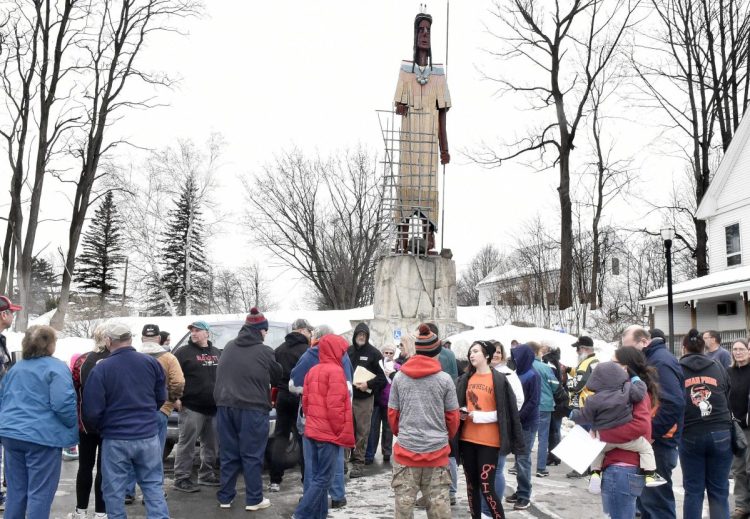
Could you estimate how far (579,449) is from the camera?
4605mm

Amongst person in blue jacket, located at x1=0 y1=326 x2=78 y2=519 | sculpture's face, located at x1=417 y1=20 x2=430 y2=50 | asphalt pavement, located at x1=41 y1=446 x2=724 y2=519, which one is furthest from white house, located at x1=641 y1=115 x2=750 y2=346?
person in blue jacket, located at x1=0 y1=326 x2=78 y2=519

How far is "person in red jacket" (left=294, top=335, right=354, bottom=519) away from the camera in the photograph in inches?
225

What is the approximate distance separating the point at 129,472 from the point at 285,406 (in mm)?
2401

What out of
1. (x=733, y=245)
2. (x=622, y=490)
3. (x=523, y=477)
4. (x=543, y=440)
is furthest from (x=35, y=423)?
(x=733, y=245)

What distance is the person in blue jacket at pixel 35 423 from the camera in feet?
16.1

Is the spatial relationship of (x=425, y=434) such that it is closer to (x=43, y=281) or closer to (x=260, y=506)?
(x=260, y=506)

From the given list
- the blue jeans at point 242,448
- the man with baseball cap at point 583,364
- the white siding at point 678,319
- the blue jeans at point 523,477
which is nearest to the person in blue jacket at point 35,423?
the blue jeans at point 242,448

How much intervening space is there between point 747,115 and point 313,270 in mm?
18455

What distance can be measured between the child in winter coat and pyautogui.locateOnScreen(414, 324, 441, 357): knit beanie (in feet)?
3.83

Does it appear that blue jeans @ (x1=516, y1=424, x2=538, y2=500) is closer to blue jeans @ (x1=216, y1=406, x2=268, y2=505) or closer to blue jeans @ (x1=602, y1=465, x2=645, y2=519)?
blue jeans @ (x1=602, y1=465, x2=645, y2=519)

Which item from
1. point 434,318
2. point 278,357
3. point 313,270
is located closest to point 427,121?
point 434,318

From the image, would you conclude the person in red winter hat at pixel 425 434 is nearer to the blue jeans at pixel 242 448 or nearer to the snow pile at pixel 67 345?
the blue jeans at pixel 242 448

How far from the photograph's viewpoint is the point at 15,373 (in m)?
5.04

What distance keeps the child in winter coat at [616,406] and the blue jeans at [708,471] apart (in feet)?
3.51
